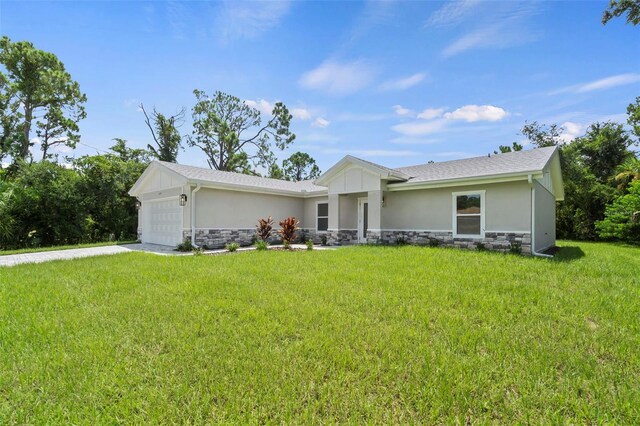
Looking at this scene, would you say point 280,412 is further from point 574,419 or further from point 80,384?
point 574,419

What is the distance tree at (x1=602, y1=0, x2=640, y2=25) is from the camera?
11.0 meters

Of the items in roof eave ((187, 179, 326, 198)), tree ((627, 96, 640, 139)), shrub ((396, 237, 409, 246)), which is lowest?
shrub ((396, 237, 409, 246))

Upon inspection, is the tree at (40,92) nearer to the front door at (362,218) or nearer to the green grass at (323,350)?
the front door at (362,218)

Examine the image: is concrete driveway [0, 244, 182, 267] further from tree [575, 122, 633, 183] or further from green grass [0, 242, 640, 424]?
tree [575, 122, 633, 183]

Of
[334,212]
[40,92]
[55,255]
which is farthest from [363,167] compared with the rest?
[40,92]

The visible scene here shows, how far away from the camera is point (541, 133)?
91.5 ft

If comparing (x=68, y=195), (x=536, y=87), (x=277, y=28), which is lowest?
(x=68, y=195)

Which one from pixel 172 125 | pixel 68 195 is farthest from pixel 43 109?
pixel 68 195

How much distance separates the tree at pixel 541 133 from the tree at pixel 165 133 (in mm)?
32566

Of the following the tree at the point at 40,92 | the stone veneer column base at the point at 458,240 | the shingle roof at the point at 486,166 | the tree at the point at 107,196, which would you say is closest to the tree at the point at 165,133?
the tree at the point at 40,92

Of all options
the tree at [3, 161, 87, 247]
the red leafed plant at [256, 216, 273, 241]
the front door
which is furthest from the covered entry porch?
the tree at [3, 161, 87, 247]

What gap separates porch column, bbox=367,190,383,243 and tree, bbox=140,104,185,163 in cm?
2283

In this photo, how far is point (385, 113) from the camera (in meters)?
15.9

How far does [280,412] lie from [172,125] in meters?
31.8
